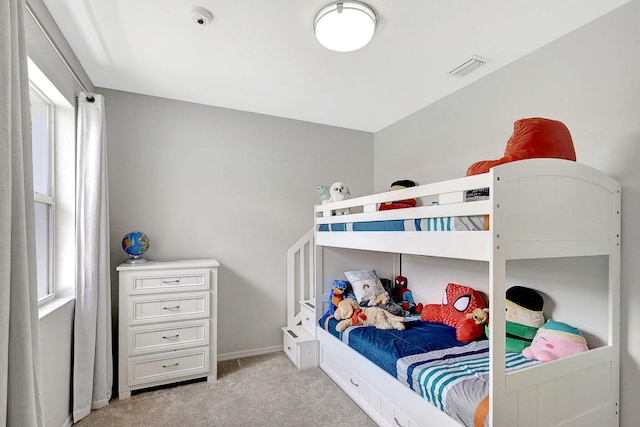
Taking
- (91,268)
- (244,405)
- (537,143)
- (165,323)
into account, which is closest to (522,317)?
(537,143)

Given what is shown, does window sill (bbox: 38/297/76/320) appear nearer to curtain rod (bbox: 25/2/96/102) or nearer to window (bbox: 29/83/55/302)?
window (bbox: 29/83/55/302)

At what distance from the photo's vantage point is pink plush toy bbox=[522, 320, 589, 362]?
1700 mm

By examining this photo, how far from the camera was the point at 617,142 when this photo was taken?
5.74ft

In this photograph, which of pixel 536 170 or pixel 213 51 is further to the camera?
pixel 213 51

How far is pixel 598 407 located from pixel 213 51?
9.76ft

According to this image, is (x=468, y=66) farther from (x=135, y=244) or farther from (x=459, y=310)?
(x=135, y=244)

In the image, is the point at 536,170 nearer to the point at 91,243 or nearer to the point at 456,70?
the point at 456,70

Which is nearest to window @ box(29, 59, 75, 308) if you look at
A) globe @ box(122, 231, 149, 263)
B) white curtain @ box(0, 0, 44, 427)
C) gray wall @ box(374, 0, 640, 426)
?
globe @ box(122, 231, 149, 263)

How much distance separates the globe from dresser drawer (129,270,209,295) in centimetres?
24

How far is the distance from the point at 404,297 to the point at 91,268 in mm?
2629

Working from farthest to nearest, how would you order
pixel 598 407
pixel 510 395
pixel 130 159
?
pixel 130 159, pixel 598 407, pixel 510 395

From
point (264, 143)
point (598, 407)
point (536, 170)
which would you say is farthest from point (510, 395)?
point (264, 143)

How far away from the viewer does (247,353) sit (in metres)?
3.23

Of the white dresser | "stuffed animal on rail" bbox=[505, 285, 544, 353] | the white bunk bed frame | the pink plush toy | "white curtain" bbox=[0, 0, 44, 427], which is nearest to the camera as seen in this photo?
"white curtain" bbox=[0, 0, 44, 427]
